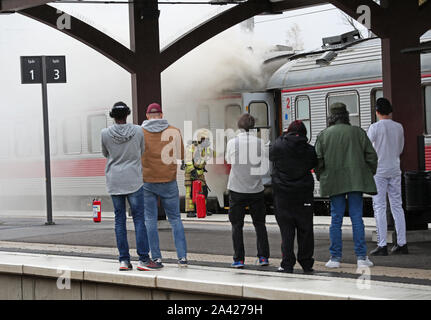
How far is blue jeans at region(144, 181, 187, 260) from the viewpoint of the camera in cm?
1030

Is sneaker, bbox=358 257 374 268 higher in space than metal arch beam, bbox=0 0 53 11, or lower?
lower

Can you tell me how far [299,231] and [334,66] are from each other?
9.01m

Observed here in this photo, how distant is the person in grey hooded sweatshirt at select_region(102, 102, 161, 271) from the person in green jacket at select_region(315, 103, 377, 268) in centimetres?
201

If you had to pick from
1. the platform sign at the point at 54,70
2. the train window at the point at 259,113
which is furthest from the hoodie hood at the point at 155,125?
the train window at the point at 259,113

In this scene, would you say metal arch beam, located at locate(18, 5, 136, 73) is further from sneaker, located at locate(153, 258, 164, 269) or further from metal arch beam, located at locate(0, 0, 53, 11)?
sneaker, located at locate(153, 258, 164, 269)

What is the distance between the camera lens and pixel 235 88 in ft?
68.2

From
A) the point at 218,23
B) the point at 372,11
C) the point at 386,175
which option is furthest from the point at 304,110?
the point at 386,175

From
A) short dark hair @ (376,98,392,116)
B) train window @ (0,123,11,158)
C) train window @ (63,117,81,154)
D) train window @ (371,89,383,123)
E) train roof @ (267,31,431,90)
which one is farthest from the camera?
train window @ (0,123,11,158)

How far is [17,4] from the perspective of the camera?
14.5m

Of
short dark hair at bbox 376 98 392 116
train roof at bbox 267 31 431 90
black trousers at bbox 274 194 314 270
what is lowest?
black trousers at bbox 274 194 314 270

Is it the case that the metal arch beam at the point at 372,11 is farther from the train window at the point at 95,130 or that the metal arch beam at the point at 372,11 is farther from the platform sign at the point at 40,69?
the train window at the point at 95,130

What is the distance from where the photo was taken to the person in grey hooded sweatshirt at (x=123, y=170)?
32.7 ft

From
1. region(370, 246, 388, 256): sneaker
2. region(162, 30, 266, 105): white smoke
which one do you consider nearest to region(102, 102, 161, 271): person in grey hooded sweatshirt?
region(370, 246, 388, 256): sneaker

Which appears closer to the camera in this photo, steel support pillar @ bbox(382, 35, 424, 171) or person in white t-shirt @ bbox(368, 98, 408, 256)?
person in white t-shirt @ bbox(368, 98, 408, 256)
